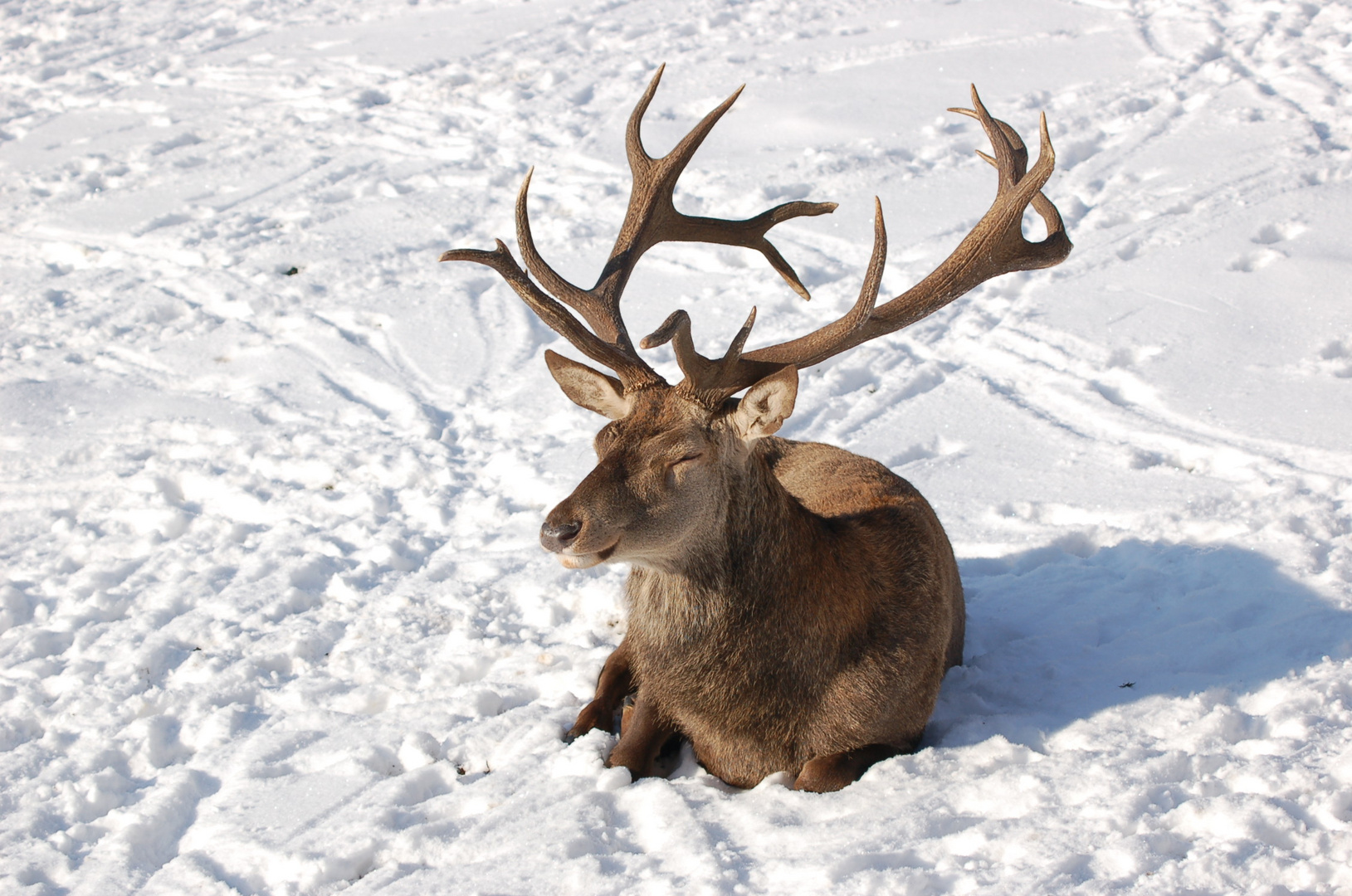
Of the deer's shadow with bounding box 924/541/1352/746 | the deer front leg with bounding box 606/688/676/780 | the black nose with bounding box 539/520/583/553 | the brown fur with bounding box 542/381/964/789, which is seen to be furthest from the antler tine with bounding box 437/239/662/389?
the deer's shadow with bounding box 924/541/1352/746

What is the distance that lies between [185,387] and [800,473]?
4002mm

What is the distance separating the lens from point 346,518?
555cm

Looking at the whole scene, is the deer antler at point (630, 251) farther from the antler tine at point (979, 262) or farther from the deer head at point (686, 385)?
the antler tine at point (979, 262)

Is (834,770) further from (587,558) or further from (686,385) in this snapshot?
(686,385)

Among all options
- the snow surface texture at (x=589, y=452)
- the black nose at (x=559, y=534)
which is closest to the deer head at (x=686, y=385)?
the black nose at (x=559, y=534)

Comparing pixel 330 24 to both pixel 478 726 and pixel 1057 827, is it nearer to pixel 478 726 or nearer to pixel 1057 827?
pixel 478 726

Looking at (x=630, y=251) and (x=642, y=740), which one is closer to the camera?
(x=642, y=740)

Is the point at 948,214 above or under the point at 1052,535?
above

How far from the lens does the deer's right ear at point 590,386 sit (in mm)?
3615

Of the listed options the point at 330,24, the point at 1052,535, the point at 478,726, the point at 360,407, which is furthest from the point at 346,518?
the point at 330,24

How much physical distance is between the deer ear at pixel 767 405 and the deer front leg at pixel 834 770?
1066mm

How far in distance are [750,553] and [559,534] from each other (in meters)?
0.70

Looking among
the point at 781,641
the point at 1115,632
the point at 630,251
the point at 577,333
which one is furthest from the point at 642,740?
the point at 1115,632

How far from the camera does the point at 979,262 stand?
3752 mm
